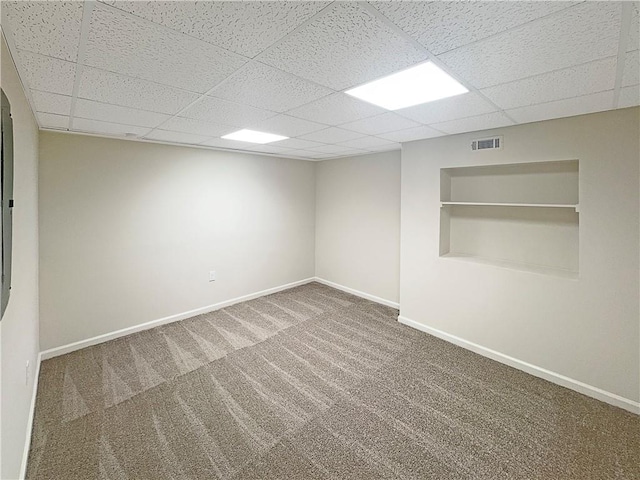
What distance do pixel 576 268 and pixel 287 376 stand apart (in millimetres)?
2972

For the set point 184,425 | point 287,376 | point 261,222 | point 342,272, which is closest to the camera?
point 184,425

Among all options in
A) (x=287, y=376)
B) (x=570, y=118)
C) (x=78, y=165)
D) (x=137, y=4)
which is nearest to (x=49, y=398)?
(x=287, y=376)

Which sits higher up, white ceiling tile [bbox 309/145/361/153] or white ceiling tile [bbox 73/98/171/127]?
white ceiling tile [bbox 309/145/361/153]

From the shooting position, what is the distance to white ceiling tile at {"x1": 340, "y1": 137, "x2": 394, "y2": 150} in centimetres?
356

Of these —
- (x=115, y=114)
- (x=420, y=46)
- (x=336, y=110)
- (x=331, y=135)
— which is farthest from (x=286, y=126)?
(x=420, y=46)

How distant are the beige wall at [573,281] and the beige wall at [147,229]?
267 centimetres

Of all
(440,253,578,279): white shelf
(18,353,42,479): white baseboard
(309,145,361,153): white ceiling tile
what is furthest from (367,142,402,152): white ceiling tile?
(18,353,42,479): white baseboard

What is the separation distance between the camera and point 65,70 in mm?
1621

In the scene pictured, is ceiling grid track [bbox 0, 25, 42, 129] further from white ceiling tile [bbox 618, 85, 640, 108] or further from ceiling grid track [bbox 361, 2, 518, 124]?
white ceiling tile [bbox 618, 85, 640, 108]

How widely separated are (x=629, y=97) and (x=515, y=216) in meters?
1.44

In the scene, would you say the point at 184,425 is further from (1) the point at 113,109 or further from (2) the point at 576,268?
(2) the point at 576,268

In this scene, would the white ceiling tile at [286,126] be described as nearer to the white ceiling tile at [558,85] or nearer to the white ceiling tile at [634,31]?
the white ceiling tile at [558,85]

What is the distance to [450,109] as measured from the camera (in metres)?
2.37

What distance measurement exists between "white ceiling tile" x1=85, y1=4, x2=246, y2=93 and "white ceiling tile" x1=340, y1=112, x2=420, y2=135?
54.0 inches
